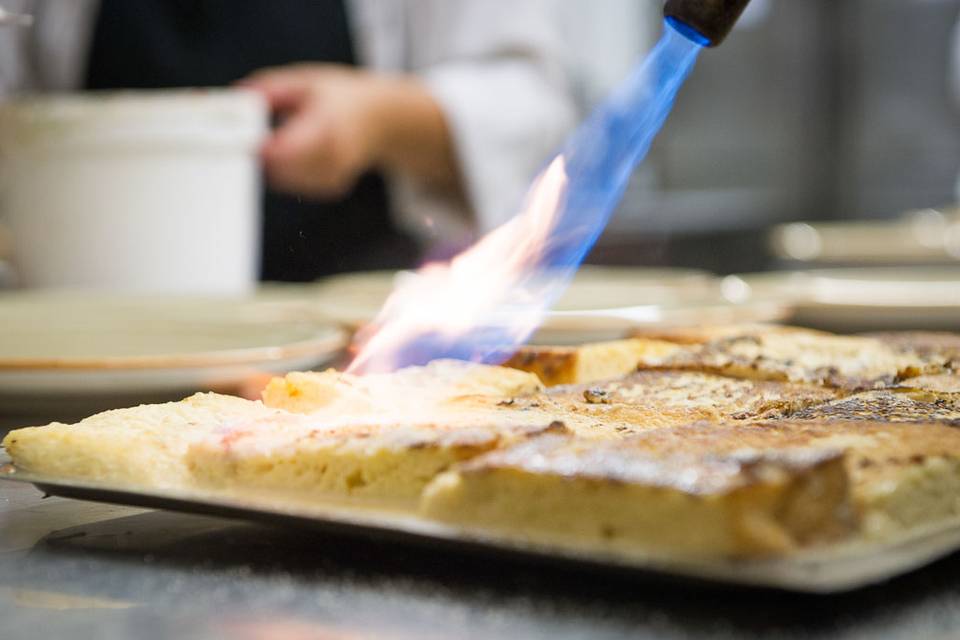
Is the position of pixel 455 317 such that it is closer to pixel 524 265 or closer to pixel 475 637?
pixel 524 265

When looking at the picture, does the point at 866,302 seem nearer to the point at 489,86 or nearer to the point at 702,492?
the point at 702,492

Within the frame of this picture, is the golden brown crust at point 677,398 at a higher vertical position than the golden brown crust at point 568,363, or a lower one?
higher

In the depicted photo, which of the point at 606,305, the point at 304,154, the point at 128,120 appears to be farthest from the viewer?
the point at 304,154

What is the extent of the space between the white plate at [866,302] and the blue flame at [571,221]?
63 cm

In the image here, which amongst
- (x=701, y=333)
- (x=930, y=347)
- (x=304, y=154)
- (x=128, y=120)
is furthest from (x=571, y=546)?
(x=304, y=154)

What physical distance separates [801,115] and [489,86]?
4.50 m

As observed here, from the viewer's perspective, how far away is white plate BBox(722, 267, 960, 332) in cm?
134

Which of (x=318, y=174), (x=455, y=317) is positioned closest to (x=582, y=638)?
(x=455, y=317)

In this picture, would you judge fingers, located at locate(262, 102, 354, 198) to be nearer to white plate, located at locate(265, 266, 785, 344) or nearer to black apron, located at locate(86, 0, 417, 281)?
black apron, located at locate(86, 0, 417, 281)

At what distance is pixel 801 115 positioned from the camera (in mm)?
6578

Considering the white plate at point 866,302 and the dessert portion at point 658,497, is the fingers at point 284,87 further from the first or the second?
the dessert portion at point 658,497

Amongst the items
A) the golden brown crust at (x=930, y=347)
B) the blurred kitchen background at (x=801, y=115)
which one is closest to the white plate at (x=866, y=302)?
the golden brown crust at (x=930, y=347)

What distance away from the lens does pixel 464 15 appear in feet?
8.27

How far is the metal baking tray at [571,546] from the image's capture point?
373 mm
